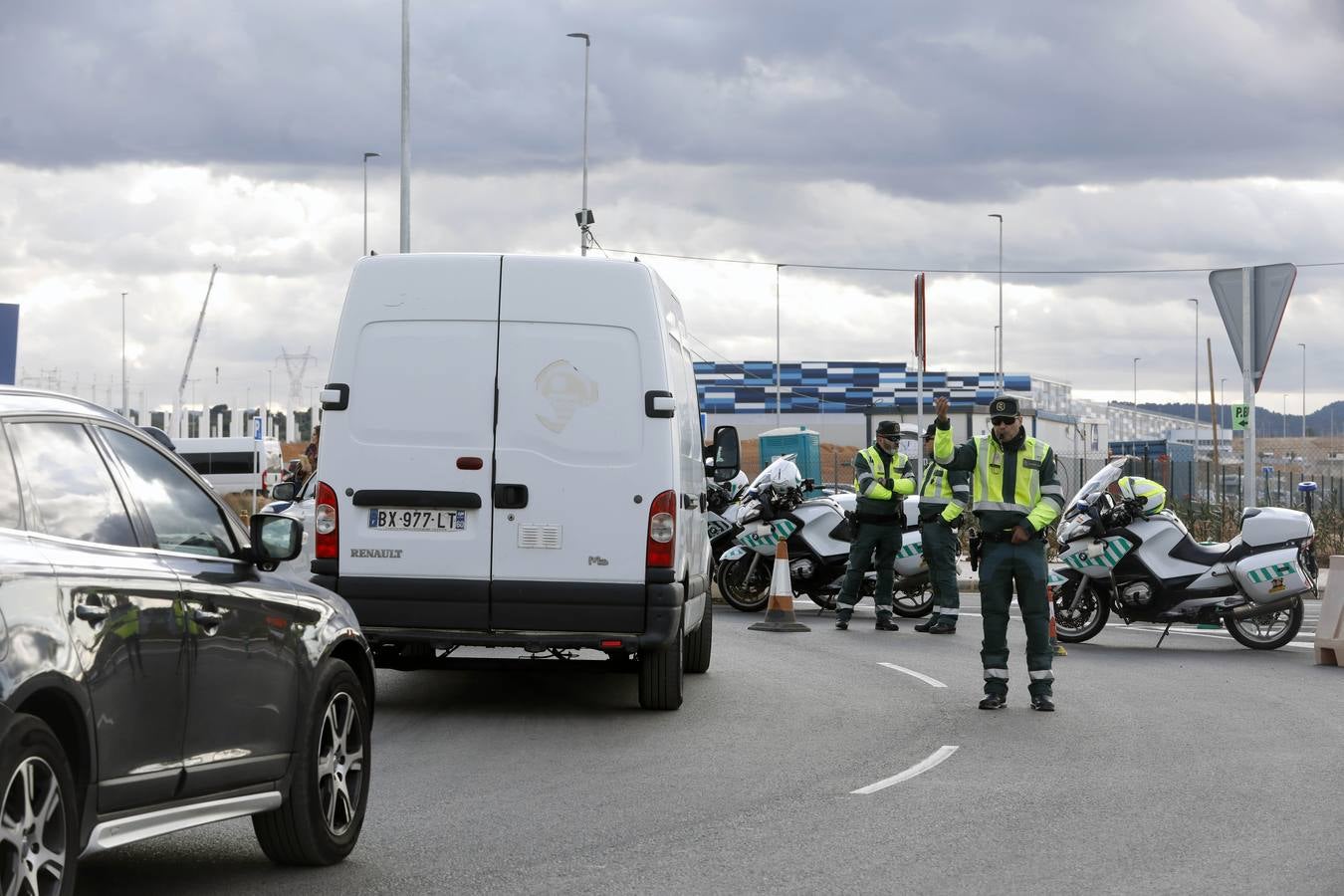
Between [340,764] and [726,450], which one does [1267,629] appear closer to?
[726,450]

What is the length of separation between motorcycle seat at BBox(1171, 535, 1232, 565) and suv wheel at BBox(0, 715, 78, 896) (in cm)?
1294

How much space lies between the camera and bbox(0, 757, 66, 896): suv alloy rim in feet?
14.7

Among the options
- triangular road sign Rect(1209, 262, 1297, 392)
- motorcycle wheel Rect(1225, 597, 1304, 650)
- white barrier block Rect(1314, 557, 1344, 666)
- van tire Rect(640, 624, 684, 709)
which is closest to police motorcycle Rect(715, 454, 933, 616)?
motorcycle wheel Rect(1225, 597, 1304, 650)

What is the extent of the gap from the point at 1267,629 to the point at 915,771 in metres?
8.27

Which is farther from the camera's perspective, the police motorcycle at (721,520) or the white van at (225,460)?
the white van at (225,460)

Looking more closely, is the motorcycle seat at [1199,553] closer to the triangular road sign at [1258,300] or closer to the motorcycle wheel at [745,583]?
the triangular road sign at [1258,300]

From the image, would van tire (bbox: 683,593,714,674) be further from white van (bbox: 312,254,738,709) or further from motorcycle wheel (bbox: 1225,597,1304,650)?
motorcycle wheel (bbox: 1225,597,1304,650)

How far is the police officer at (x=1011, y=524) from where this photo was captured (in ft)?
39.0

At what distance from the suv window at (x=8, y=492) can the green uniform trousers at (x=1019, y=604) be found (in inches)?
311

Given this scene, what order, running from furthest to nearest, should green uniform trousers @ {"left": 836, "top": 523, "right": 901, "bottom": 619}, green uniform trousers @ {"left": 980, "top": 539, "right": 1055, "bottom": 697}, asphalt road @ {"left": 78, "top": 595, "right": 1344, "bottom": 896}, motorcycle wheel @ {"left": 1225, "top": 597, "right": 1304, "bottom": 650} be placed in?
green uniform trousers @ {"left": 836, "top": 523, "right": 901, "bottom": 619} → motorcycle wheel @ {"left": 1225, "top": 597, "right": 1304, "bottom": 650} → green uniform trousers @ {"left": 980, "top": 539, "right": 1055, "bottom": 697} → asphalt road @ {"left": 78, "top": 595, "right": 1344, "bottom": 896}

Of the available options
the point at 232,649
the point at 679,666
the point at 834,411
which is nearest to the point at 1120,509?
the point at 679,666

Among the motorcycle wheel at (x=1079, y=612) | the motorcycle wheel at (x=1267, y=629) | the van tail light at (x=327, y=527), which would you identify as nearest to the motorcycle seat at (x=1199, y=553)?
the motorcycle wheel at (x=1267, y=629)

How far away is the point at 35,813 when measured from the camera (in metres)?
4.61

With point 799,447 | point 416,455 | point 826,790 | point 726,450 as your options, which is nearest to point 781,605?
point 726,450
